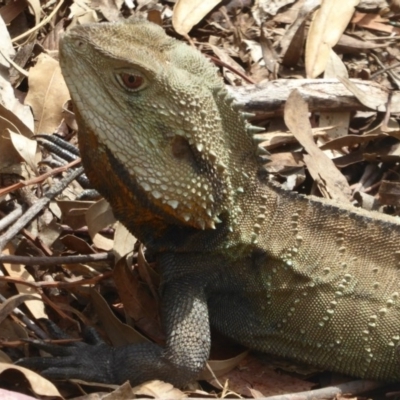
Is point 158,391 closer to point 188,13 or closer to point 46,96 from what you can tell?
point 46,96

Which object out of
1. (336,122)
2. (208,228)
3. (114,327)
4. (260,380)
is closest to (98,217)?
(114,327)

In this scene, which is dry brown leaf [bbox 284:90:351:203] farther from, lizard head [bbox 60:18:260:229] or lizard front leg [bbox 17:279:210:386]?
lizard front leg [bbox 17:279:210:386]

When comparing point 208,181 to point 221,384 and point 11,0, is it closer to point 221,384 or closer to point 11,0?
point 221,384

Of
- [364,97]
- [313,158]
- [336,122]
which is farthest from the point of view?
[336,122]

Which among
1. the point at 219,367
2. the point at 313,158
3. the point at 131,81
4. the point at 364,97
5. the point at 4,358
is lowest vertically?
the point at 219,367

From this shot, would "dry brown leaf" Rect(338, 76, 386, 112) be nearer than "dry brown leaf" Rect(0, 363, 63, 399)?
No

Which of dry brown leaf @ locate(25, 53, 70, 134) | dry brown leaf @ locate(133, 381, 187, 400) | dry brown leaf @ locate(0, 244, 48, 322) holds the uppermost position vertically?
dry brown leaf @ locate(25, 53, 70, 134)

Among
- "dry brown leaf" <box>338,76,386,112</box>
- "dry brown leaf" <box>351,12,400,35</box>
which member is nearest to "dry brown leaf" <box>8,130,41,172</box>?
"dry brown leaf" <box>338,76,386,112</box>
